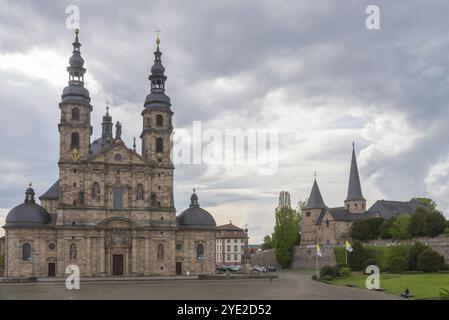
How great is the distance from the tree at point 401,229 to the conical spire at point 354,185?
1209 inches

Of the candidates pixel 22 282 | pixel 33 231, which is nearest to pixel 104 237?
pixel 33 231

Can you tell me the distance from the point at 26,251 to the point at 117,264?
39.3 ft

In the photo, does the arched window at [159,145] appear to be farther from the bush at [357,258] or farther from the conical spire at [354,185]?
the conical spire at [354,185]

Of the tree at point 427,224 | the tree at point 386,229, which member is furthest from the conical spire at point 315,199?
the tree at point 427,224

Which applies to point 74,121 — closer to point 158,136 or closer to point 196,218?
point 158,136

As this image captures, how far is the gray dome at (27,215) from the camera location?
77.0m

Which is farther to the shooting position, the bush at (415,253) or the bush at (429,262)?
the bush at (415,253)

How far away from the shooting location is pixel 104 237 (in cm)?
7869

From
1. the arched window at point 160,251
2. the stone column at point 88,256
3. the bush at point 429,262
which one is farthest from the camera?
the arched window at point 160,251

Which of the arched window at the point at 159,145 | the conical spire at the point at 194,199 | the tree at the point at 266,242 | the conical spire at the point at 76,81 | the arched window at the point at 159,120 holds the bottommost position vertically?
the tree at the point at 266,242

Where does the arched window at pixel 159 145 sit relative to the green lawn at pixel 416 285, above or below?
above

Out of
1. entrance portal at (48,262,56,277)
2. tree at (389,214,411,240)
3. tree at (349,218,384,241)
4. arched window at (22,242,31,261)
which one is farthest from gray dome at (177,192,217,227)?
tree at (349,218,384,241)

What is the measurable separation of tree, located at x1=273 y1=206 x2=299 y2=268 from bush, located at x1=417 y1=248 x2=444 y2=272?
38047mm
